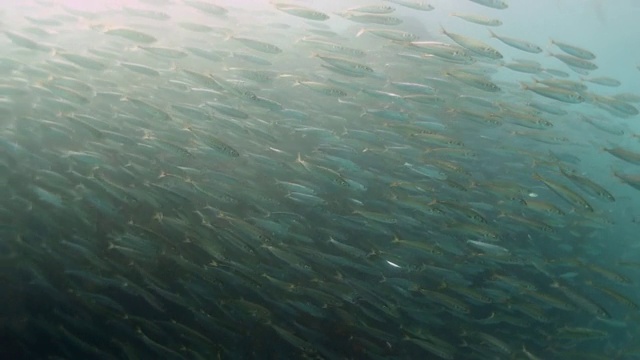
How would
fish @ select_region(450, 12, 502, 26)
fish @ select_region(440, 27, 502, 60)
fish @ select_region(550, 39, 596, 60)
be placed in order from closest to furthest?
fish @ select_region(440, 27, 502, 60) → fish @ select_region(450, 12, 502, 26) → fish @ select_region(550, 39, 596, 60)

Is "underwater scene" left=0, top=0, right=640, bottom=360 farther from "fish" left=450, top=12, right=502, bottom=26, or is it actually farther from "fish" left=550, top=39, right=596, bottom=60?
"fish" left=450, top=12, right=502, bottom=26

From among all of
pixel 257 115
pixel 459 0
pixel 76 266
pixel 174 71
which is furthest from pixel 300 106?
pixel 459 0

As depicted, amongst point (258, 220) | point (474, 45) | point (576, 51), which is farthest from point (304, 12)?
point (576, 51)

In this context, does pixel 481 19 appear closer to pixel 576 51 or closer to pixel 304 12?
pixel 576 51

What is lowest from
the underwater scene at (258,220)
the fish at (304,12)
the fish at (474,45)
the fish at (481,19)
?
the underwater scene at (258,220)

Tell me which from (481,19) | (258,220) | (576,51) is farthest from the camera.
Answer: (576,51)

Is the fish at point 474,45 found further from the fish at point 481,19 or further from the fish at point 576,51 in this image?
the fish at point 576,51

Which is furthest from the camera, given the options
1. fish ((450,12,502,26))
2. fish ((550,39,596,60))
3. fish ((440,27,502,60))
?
fish ((550,39,596,60))

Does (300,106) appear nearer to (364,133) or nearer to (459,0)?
(364,133)

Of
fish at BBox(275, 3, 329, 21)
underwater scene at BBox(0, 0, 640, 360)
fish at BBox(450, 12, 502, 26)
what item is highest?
fish at BBox(450, 12, 502, 26)

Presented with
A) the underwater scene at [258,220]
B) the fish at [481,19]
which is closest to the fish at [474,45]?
the underwater scene at [258,220]

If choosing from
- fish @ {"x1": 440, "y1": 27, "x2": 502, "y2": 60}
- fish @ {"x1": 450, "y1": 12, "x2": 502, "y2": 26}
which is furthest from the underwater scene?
fish @ {"x1": 450, "y1": 12, "x2": 502, "y2": 26}

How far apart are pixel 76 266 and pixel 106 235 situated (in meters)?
0.55

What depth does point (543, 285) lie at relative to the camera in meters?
9.70
